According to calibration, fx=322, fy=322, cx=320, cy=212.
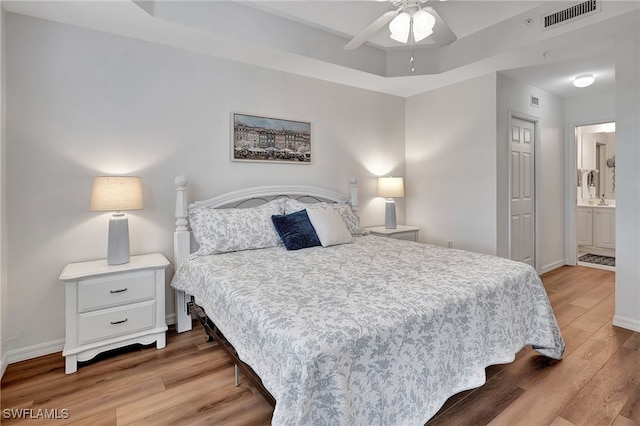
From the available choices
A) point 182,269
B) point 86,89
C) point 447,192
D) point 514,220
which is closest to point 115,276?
point 182,269

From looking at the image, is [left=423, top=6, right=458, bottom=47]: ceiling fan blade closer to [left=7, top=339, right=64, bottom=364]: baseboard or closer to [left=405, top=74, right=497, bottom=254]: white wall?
[left=405, top=74, right=497, bottom=254]: white wall

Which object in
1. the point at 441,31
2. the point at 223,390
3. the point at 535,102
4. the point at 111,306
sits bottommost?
the point at 223,390

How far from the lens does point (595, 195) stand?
6.73 m

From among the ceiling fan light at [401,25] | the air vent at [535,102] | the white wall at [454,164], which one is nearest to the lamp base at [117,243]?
the ceiling fan light at [401,25]

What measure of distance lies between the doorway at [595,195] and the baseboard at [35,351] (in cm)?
684

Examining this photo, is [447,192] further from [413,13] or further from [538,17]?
[413,13]

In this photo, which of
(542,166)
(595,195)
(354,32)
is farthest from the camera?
(595,195)

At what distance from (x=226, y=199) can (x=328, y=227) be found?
3.40ft

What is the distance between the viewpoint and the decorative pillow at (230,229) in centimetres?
268

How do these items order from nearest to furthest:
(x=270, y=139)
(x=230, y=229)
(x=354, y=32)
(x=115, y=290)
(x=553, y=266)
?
(x=115, y=290), (x=230, y=229), (x=354, y=32), (x=270, y=139), (x=553, y=266)

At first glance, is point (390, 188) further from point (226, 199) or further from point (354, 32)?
point (226, 199)

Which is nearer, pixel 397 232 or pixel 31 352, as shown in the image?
pixel 31 352

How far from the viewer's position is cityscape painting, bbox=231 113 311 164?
10.7 feet

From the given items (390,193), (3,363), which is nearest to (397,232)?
(390,193)
